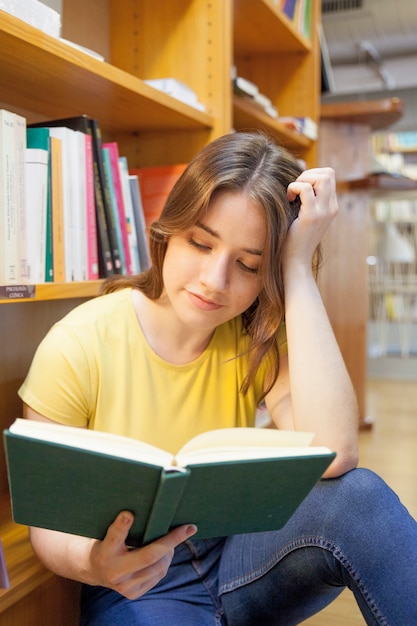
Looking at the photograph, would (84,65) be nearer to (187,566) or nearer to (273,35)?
(187,566)

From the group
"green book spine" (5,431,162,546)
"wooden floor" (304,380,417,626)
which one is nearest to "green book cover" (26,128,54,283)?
"green book spine" (5,431,162,546)

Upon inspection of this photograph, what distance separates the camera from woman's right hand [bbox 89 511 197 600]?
0.71 m

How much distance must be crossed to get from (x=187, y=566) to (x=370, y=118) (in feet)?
7.09

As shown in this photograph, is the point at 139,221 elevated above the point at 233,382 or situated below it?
above

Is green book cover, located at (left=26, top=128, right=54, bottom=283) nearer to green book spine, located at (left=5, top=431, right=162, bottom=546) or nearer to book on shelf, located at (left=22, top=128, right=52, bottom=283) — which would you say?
book on shelf, located at (left=22, top=128, right=52, bottom=283)

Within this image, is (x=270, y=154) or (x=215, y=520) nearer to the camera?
(x=215, y=520)

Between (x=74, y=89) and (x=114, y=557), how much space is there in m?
0.81

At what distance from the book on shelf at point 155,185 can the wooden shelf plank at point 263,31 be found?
2.00ft

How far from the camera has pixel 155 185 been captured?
4.88 feet

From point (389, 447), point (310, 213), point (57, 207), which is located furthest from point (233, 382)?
point (389, 447)

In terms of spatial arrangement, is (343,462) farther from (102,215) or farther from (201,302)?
(102,215)

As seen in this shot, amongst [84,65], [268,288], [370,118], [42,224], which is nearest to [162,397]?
[268,288]

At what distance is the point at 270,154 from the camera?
39.1 inches

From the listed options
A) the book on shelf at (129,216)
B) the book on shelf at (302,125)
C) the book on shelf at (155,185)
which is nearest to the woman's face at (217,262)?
the book on shelf at (129,216)
